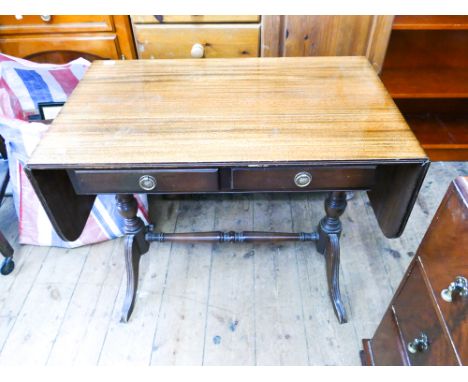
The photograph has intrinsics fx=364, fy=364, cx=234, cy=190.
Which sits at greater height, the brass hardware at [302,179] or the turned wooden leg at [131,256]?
the brass hardware at [302,179]

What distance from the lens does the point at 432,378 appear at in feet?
1.60

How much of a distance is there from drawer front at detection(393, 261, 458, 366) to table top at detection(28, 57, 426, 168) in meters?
0.31

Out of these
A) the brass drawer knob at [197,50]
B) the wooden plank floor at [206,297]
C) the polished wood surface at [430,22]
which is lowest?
the wooden plank floor at [206,297]

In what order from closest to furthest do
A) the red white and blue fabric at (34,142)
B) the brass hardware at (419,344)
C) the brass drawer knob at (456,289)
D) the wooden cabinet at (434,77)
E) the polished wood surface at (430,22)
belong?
the brass drawer knob at (456,289) → the brass hardware at (419,344) → the red white and blue fabric at (34,142) → the polished wood surface at (430,22) → the wooden cabinet at (434,77)

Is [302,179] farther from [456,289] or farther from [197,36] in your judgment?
[197,36]

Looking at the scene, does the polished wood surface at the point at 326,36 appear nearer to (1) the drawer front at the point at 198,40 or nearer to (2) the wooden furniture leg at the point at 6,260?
(1) the drawer front at the point at 198,40

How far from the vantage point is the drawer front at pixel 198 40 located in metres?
1.54

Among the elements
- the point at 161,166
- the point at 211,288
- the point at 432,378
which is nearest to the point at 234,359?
the point at 211,288

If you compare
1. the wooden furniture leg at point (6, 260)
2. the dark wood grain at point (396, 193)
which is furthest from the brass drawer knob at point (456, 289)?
the wooden furniture leg at point (6, 260)

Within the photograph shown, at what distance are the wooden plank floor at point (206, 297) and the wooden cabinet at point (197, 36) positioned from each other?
0.74 meters

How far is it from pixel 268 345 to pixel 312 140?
77 cm

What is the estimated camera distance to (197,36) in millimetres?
1553

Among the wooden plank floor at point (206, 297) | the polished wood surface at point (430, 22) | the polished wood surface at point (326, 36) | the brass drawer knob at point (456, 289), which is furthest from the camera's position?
the polished wood surface at point (430, 22)

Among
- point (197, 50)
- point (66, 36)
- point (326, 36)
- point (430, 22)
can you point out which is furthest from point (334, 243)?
point (66, 36)
